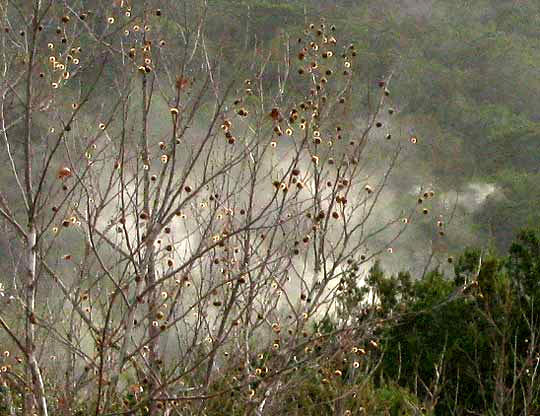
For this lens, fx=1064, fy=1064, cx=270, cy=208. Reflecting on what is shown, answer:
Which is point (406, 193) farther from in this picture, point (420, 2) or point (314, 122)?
point (314, 122)

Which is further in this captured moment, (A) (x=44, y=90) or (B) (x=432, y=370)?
→ (B) (x=432, y=370)

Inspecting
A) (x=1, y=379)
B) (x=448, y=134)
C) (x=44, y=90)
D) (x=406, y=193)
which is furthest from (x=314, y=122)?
(x=448, y=134)

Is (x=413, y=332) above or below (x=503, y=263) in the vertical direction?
below

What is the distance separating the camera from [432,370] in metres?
13.4

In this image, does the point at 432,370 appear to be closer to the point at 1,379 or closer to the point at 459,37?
the point at 1,379

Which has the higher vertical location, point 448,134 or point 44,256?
A: point 448,134

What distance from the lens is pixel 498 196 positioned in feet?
107

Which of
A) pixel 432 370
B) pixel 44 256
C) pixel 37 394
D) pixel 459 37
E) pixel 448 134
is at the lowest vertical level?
pixel 37 394

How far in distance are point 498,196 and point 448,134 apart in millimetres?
5579

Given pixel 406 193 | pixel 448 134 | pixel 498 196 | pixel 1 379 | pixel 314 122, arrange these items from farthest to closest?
1. pixel 448 134
2. pixel 498 196
3. pixel 406 193
4. pixel 314 122
5. pixel 1 379

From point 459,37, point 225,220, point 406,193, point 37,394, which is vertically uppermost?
point 459,37

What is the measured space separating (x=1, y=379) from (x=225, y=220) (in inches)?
67.3

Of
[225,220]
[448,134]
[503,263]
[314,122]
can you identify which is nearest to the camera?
[314,122]

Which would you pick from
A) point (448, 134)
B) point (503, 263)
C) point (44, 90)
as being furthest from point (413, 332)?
point (448, 134)
